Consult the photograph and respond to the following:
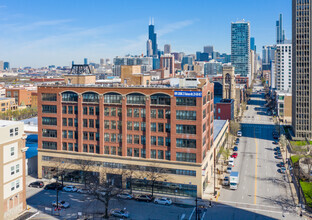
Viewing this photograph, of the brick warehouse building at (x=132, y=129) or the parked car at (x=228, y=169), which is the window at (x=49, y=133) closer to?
the brick warehouse building at (x=132, y=129)

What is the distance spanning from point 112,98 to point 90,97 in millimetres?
5258

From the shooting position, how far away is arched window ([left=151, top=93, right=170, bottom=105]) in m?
67.0

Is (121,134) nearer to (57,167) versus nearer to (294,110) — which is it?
(57,167)

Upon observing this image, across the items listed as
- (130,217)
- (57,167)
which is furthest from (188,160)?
(57,167)

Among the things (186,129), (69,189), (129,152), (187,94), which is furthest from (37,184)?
(187,94)

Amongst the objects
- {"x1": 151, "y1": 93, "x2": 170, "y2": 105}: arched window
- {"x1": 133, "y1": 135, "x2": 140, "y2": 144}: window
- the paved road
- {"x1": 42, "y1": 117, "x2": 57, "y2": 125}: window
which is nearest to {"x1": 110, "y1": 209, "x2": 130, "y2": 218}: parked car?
{"x1": 133, "y1": 135, "x2": 140, "y2": 144}: window

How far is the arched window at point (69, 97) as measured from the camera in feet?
242

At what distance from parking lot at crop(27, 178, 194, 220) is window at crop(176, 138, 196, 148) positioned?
37.9ft

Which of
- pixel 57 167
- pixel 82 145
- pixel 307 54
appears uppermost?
pixel 307 54

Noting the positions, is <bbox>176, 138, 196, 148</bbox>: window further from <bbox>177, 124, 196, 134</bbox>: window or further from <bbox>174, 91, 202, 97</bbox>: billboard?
<bbox>174, 91, 202, 97</bbox>: billboard

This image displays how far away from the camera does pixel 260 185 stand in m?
73.6

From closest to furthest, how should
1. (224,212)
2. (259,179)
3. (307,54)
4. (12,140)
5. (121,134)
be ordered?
(12,140)
(224,212)
(121,134)
(259,179)
(307,54)

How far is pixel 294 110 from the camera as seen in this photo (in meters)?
124

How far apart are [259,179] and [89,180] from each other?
3876cm
